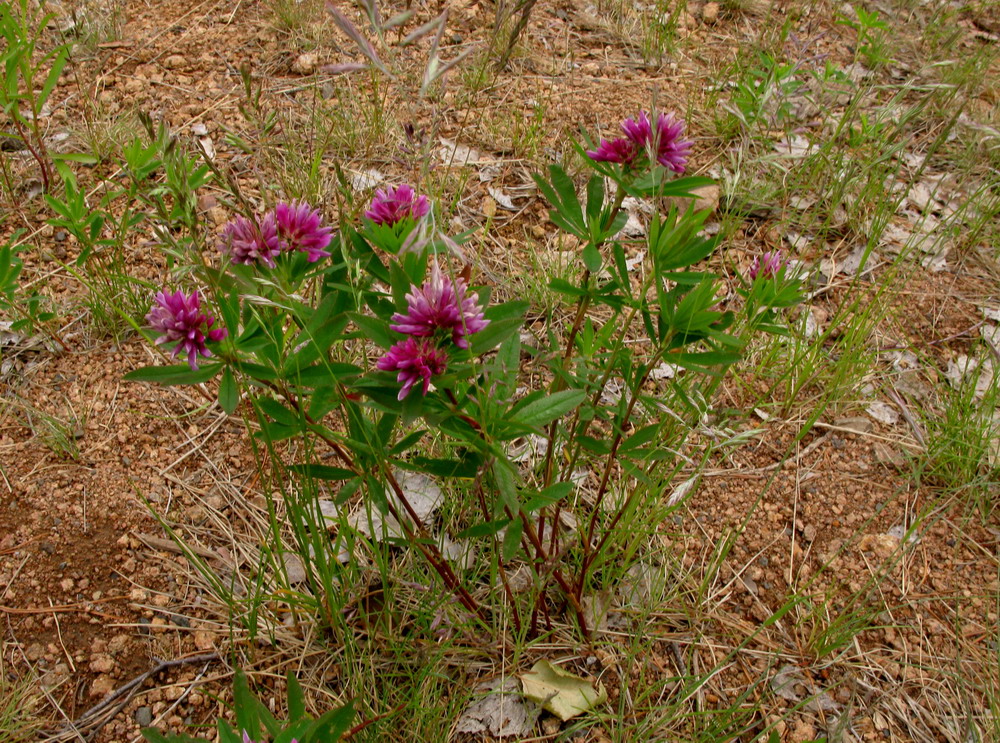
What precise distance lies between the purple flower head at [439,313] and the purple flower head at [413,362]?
0.03m

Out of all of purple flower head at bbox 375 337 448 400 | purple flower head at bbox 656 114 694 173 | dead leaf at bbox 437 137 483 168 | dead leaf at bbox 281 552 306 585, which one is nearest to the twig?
dead leaf at bbox 281 552 306 585

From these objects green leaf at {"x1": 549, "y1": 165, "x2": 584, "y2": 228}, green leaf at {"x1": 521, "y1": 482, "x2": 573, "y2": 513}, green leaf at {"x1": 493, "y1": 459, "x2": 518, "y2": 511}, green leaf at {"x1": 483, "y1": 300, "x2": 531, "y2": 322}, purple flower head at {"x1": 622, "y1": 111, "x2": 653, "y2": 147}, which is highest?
purple flower head at {"x1": 622, "y1": 111, "x2": 653, "y2": 147}

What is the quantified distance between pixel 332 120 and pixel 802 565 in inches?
104

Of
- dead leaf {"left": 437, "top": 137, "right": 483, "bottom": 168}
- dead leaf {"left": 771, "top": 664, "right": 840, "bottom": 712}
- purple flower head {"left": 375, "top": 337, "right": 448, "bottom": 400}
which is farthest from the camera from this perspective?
dead leaf {"left": 437, "top": 137, "right": 483, "bottom": 168}

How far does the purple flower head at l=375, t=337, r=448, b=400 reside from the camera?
1.37 m

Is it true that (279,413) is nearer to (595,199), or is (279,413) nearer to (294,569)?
(294,569)

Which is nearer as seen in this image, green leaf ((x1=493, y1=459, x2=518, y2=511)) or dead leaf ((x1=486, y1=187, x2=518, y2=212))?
green leaf ((x1=493, y1=459, x2=518, y2=511))

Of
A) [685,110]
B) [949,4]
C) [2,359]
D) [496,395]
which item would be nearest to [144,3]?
[2,359]

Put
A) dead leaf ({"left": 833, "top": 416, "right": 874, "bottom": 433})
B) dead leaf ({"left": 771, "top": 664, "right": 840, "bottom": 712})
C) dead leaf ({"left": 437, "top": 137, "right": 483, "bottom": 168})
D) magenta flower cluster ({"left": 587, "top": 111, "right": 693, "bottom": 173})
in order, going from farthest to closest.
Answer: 1. dead leaf ({"left": 437, "top": 137, "right": 483, "bottom": 168})
2. dead leaf ({"left": 833, "top": 416, "right": 874, "bottom": 433})
3. dead leaf ({"left": 771, "top": 664, "right": 840, "bottom": 712})
4. magenta flower cluster ({"left": 587, "top": 111, "right": 693, "bottom": 173})

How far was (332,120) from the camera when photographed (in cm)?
331

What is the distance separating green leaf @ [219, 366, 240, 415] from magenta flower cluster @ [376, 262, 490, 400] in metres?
0.36

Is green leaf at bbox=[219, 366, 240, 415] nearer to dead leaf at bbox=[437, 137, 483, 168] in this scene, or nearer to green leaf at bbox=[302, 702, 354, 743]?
green leaf at bbox=[302, 702, 354, 743]

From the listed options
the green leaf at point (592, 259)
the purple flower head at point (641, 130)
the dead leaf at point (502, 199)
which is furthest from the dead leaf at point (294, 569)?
the dead leaf at point (502, 199)

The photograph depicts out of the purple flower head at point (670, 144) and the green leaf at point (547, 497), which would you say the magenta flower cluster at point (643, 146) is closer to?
the purple flower head at point (670, 144)
